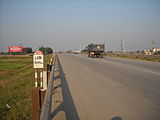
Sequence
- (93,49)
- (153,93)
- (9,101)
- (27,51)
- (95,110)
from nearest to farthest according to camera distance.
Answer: (95,110) → (153,93) → (9,101) → (93,49) → (27,51)

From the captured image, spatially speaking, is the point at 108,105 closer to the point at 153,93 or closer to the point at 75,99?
the point at 75,99

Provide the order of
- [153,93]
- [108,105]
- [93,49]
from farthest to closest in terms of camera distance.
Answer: [93,49] < [153,93] < [108,105]

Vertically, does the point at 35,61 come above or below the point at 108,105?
above

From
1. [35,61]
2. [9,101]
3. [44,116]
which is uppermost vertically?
[35,61]

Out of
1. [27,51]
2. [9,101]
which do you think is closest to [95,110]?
[9,101]

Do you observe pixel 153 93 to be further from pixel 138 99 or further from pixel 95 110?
pixel 95 110

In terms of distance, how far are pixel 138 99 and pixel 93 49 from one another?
38196 mm

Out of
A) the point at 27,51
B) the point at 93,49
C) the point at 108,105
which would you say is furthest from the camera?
the point at 27,51

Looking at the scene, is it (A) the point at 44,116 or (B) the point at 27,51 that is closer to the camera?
(A) the point at 44,116

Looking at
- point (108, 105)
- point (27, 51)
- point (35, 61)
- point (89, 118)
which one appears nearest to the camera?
point (89, 118)

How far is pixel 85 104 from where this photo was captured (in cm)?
616

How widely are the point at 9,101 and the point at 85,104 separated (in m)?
3.99

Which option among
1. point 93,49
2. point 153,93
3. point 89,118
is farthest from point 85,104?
point 93,49

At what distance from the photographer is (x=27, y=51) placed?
631 feet
